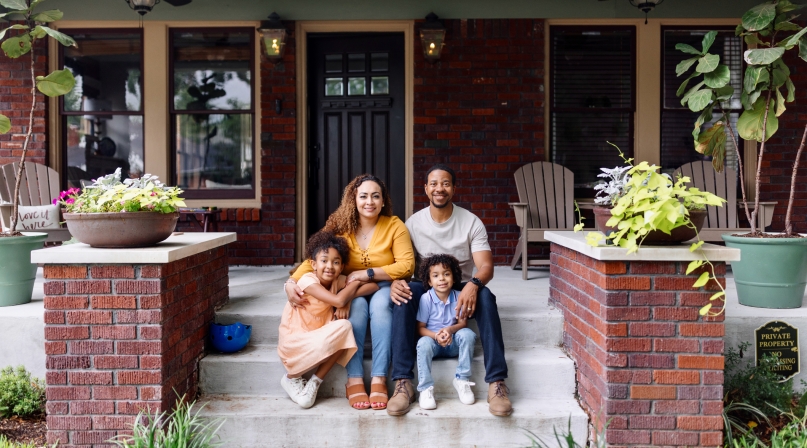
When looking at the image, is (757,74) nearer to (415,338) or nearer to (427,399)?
(415,338)

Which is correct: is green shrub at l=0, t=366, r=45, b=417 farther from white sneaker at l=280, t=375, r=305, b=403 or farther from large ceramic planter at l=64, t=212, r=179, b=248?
white sneaker at l=280, t=375, r=305, b=403

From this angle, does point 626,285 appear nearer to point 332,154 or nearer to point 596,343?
point 596,343

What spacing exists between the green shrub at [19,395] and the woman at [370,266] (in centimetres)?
140

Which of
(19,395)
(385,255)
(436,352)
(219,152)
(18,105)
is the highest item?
(18,105)

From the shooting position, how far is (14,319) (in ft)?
10.9

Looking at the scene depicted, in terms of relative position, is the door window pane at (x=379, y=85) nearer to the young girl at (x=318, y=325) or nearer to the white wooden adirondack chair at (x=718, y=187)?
the white wooden adirondack chair at (x=718, y=187)

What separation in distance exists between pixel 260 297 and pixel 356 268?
98cm

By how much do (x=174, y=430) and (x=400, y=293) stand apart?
3.92ft

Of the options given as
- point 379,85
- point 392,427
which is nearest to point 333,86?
point 379,85

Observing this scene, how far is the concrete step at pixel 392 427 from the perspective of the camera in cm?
279

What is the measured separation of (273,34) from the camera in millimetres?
5402

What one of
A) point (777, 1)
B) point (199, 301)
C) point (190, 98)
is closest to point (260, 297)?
point (199, 301)

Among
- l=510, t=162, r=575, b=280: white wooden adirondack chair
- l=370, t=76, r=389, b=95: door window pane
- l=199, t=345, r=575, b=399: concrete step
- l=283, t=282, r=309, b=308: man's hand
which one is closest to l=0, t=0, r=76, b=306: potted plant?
l=199, t=345, r=575, b=399: concrete step

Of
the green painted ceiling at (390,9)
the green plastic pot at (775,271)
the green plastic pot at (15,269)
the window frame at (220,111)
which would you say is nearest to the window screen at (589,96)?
the green painted ceiling at (390,9)
